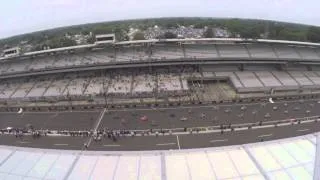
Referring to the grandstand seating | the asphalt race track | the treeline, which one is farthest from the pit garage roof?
the treeline

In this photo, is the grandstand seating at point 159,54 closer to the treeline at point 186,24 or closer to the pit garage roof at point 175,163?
the treeline at point 186,24

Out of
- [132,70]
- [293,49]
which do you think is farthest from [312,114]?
[132,70]

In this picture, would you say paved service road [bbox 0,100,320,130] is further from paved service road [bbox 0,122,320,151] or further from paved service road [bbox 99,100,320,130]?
paved service road [bbox 0,122,320,151]

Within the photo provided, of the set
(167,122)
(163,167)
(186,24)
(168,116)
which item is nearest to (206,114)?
(168,116)

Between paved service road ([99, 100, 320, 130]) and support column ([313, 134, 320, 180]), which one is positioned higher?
support column ([313, 134, 320, 180])

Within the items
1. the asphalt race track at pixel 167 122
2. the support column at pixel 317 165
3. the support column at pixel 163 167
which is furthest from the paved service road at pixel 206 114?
the support column at pixel 163 167

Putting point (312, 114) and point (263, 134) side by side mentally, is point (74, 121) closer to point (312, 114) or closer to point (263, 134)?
point (263, 134)
